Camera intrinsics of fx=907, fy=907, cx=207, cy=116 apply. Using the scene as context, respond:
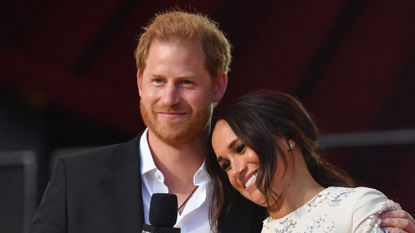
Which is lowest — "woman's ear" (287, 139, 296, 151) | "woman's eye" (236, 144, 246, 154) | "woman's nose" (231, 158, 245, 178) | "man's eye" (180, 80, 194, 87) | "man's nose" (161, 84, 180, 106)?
"woman's nose" (231, 158, 245, 178)

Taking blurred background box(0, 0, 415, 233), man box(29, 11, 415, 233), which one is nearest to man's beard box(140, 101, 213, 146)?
man box(29, 11, 415, 233)

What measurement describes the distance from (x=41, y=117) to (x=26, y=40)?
1.12 feet

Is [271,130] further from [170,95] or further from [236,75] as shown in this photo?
[236,75]

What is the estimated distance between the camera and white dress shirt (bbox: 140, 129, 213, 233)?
1.82 meters

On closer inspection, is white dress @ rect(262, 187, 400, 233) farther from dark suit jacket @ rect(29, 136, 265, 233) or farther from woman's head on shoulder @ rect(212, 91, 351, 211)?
dark suit jacket @ rect(29, 136, 265, 233)

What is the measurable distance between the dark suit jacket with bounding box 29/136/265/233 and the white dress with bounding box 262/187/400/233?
0.81 ft

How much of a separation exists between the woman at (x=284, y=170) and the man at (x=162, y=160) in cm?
16

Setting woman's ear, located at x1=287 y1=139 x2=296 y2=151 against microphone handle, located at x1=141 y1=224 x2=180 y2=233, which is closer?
microphone handle, located at x1=141 y1=224 x2=180 y2=233

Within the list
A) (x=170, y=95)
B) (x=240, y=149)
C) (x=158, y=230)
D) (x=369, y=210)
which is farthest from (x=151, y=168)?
(x=369, y=210)

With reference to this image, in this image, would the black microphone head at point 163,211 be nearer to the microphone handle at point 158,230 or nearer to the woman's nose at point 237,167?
the microphone handle at point 158,230

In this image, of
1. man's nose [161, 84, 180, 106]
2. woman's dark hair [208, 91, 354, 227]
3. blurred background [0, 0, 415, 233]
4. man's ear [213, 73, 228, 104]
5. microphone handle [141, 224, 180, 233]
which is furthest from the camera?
blurred background [0, 0, 415, 233]

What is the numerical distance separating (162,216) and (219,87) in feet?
1.57

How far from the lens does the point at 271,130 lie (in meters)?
1.58

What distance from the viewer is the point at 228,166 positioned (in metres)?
1.62
